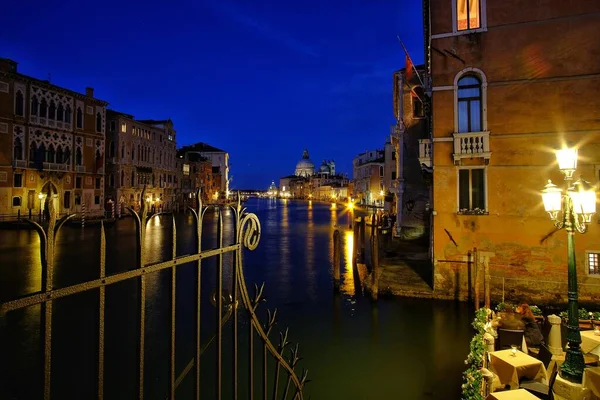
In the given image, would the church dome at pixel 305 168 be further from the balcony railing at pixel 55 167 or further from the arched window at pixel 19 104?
the arched window at pixel 19 104

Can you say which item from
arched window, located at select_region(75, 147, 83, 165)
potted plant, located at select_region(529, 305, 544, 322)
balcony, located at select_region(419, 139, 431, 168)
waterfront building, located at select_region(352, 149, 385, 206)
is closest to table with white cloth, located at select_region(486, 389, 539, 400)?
potted plant, located at select_region(529, 305, 544, 322)

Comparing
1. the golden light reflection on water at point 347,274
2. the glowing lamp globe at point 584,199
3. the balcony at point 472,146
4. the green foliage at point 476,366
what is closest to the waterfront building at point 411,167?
the golden light reflection on water at point 347,274

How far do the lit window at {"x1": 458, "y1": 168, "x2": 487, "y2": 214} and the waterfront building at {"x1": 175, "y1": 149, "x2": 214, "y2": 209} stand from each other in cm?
4554

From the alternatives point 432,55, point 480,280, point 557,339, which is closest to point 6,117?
point 432,55

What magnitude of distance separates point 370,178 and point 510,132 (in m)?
60.6

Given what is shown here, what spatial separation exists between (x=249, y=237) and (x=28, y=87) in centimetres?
3706

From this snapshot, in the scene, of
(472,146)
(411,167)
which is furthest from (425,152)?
(411,167)

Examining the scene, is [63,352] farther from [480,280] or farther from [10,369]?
[480,280]

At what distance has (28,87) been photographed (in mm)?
30688

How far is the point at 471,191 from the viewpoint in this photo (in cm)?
1180

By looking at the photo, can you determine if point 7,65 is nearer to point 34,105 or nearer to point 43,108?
point 34,105

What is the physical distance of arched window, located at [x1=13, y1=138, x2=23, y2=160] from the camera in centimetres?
2995

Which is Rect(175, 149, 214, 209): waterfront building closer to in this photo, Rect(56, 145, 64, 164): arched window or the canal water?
Rect(56, 145, 64, 164): arched window

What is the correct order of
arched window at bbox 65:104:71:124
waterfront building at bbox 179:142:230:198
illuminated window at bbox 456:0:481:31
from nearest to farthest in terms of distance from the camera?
illuminated window at bbox 456:0:481:31 < arched window at bbox 65:104:71:124 < waterfront building at bbox 179:142:230:198
